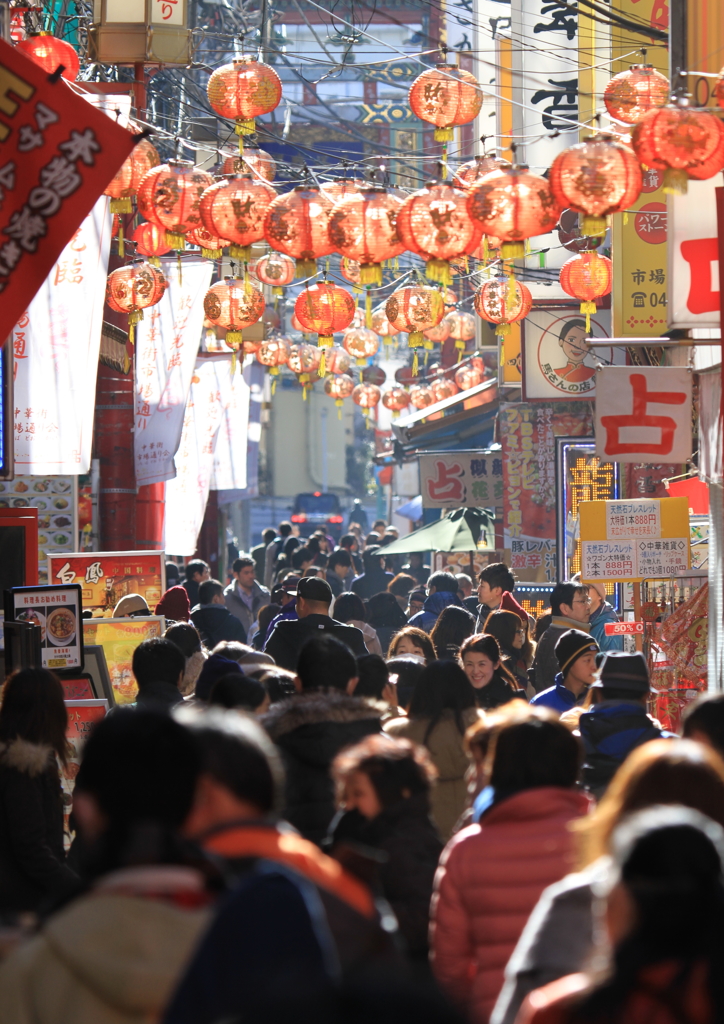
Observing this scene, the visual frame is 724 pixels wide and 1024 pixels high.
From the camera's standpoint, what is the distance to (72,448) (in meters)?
9.94

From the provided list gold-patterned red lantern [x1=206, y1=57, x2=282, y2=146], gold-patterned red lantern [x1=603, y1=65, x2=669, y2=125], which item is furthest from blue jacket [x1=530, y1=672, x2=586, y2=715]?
gold-patterned red lantern [x1=206, y1=57, x2=282, y2=146]

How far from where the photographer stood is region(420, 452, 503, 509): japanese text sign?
23.2 meters

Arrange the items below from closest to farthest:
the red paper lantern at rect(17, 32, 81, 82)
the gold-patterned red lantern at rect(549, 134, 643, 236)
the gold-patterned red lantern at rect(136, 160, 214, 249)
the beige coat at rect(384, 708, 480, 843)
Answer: the beige coat at rect(384, 708, 480, 843)
the gold-patterned red lantern at rect(549, 134, 643, 236)
the gold-patterned red lantern at rect(136, 160, 214, 249)
the red paper lantern at rect(17, 32, 81, 82)

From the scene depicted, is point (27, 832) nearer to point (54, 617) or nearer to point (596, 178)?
point (54, 617)

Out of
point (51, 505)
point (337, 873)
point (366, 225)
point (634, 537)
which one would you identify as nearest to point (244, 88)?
point (366, 225)

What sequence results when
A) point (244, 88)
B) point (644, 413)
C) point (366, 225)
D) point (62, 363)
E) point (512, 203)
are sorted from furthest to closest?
1. point (244, 88)
2. point (644, 413)
3. point (62, 363)
4. point (366, 225)
5. point (512, 203)

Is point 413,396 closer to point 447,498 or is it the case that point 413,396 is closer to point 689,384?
point 447,498

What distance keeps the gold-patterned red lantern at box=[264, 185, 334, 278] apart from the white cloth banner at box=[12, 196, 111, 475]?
1.47 meters

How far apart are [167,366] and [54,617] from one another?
22.0 feet

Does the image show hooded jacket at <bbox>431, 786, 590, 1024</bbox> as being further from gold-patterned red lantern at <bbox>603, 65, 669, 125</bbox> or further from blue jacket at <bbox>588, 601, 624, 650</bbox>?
blue jacket at <bbox>588, 601, 624, 650</bbox>

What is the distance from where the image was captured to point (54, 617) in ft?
26.6

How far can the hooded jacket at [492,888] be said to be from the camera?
3.75 metres

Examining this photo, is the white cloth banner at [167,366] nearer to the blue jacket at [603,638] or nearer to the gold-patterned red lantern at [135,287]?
the gold-patterned red lantern at [135,287]

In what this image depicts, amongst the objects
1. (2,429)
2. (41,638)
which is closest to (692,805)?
(41,638)
